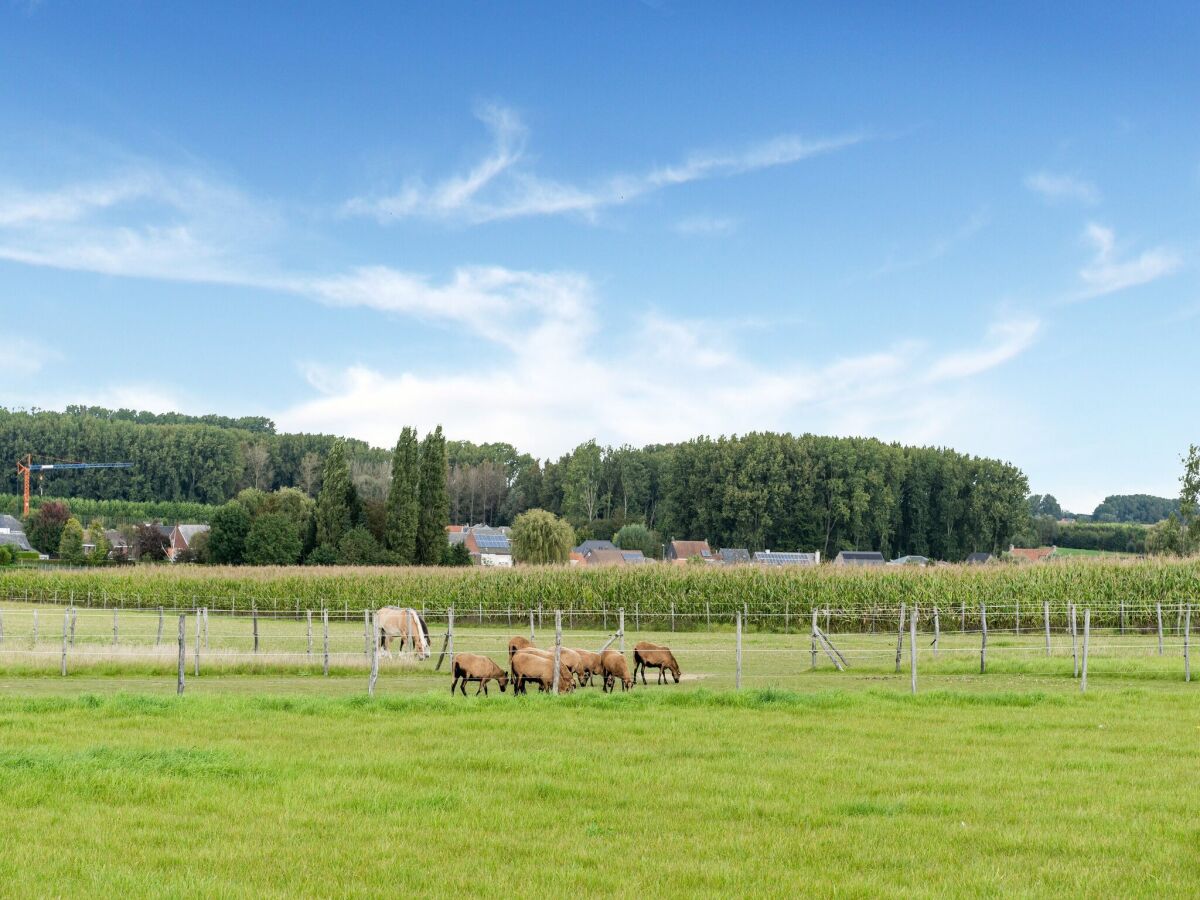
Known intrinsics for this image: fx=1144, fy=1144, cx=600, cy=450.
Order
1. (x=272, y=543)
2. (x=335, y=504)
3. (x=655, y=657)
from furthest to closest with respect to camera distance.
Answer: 1. (x=335, y=504)
2. (x=272, y=543)
3. (x=655, y=657)

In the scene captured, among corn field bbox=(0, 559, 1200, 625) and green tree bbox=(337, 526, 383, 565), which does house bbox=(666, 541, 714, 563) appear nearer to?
green tree bbox=(337, 526, 383, 565)

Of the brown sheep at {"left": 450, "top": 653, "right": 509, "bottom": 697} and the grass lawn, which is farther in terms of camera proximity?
the brown sheep at {"left": 450, "top": 653, "right": 509, "bottom": 697}

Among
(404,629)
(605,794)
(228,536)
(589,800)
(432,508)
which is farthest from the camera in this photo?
(228,536)

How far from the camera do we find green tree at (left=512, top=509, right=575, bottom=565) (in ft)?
246

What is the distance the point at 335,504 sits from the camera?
75.6 m

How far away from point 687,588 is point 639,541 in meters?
61.0

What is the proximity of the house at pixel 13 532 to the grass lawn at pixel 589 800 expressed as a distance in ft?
359

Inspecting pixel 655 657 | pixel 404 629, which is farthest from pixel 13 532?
pixel 655 657

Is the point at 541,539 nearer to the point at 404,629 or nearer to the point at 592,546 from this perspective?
the point at 592,546

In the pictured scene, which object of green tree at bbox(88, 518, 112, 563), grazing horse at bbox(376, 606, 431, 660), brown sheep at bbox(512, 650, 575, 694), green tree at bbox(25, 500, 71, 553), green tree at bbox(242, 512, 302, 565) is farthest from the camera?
green tree at bbox(25, 500, 71, 553)

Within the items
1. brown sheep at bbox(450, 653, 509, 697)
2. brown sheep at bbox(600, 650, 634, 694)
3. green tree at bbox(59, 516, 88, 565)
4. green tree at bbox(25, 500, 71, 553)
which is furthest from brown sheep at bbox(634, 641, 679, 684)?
green tree at bbox(25, 500, 71, 553)

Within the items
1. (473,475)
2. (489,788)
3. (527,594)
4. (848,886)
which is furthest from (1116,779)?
(473,475)

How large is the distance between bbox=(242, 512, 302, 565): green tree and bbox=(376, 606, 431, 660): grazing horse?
40.8 m

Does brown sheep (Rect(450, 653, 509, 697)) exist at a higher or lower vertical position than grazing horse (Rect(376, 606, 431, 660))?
higher
